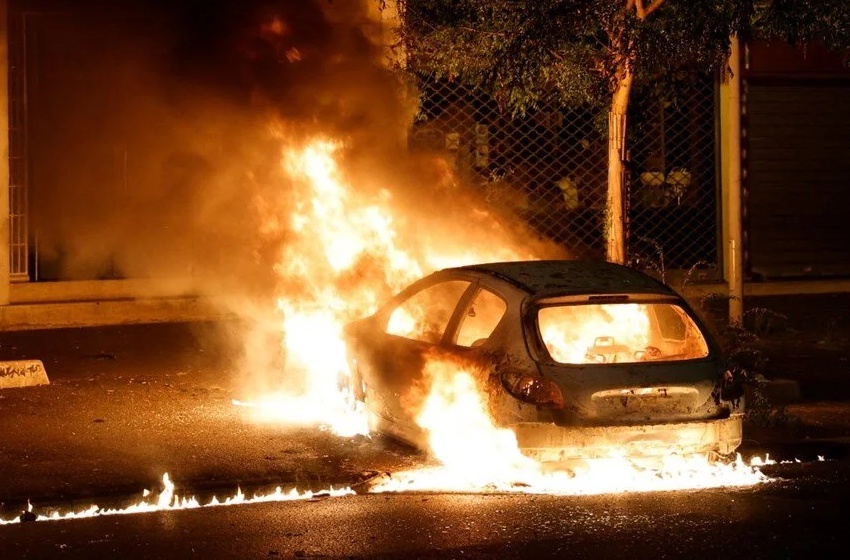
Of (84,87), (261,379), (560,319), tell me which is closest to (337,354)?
(261,379)

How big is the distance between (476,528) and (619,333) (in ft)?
7.31

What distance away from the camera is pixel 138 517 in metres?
7.33

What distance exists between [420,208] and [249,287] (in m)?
3.01

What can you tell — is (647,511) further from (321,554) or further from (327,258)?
(327,258)

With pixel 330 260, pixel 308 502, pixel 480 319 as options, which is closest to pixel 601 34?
pixel 330 260

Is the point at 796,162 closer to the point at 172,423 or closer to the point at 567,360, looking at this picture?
the point at 567,360

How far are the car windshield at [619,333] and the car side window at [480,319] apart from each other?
0.34m

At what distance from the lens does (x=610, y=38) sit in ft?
36.8

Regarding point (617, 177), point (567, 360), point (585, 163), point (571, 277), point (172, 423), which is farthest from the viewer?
point (585, 163)

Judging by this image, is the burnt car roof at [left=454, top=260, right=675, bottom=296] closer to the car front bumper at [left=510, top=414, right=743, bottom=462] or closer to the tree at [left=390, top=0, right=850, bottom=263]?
the car front bumper at [left=510, top=414, right=743, bottom=462]

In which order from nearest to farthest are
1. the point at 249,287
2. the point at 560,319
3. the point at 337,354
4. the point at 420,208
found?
the point at 560,319, the point at 337,354, the point at 420,208, the point at 249,287

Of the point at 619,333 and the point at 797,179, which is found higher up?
the point at 797,179

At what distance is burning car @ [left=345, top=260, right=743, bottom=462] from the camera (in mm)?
7727

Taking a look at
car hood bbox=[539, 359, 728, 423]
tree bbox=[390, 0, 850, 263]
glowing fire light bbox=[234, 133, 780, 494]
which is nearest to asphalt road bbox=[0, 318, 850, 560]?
glowing fire light bbox=[234, 133, 780, 494]
